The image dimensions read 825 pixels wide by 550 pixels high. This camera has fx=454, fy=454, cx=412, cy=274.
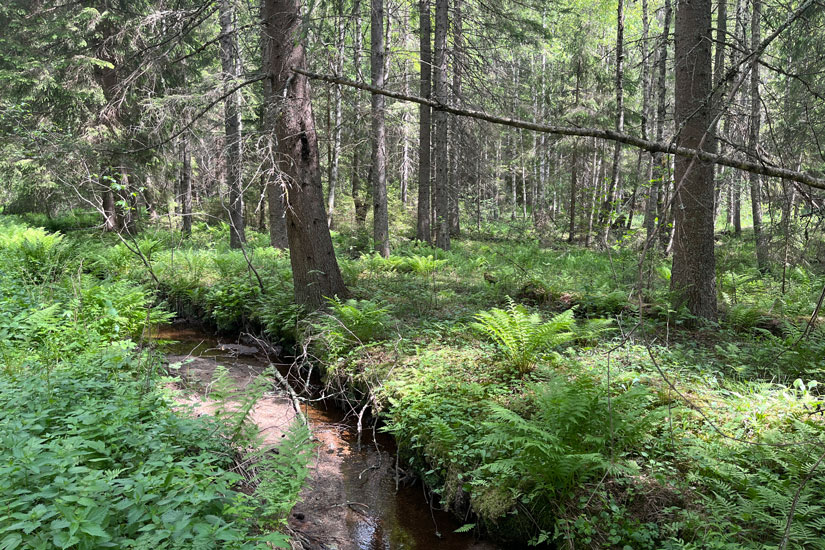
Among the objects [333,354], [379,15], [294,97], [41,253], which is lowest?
[333,354]

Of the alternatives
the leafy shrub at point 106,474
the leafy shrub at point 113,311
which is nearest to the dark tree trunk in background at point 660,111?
the leafy shrub at point 106,474

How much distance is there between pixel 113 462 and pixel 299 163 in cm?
454

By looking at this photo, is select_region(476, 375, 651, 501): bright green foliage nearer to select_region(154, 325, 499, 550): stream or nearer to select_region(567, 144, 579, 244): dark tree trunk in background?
select_region(154, 325, 499, 550): stream

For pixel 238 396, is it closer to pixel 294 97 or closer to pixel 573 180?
pixel 294 97

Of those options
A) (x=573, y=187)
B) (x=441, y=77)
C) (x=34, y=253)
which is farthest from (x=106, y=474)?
(x=573, y=187)

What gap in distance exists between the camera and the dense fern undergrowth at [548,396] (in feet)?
9.16

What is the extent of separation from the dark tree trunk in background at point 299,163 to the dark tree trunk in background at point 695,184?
4.65 metres

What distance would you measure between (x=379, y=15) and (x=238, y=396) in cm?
830

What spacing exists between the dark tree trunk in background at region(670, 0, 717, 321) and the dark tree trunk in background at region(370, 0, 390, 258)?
5321 mm

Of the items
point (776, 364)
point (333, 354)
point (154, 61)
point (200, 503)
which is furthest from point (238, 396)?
point (776, 364)

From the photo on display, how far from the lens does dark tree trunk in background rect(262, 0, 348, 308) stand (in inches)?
237

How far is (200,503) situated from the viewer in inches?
95.7

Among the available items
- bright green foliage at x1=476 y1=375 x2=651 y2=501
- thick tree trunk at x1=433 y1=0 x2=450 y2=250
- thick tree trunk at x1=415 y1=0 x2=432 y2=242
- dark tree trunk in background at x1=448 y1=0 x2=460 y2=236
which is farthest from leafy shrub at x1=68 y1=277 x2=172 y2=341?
thick tree trunk at x1=415 y1=0 x2=432 y2=242

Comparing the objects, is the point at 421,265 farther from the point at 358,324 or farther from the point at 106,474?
the point at 106,474
